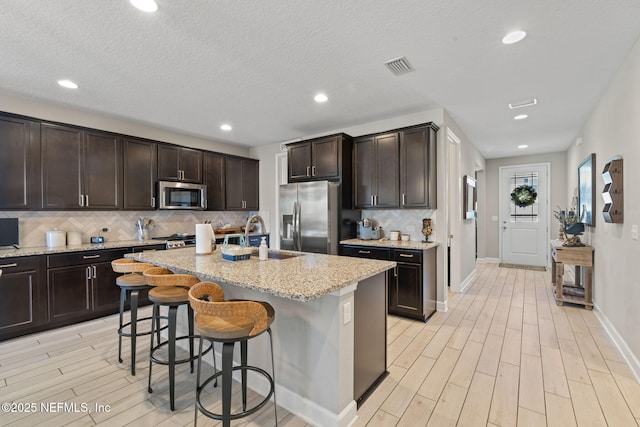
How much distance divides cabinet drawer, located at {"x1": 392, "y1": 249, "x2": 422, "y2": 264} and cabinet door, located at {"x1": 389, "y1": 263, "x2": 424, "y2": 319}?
0.06 meters

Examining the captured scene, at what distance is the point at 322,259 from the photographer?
99.8 inches

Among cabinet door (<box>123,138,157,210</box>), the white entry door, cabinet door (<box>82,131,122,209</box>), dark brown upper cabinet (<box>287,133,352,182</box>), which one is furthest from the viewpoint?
the white entry door

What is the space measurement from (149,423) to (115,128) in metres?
3.98

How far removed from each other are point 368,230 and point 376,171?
2.88ft

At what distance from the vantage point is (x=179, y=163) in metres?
4.76

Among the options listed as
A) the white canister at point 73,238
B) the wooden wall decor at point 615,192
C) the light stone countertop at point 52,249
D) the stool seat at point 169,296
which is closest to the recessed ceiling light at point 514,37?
the wooden wall decor at point 615,192

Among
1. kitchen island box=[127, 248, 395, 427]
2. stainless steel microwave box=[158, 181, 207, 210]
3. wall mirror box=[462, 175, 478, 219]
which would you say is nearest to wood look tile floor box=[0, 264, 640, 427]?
kitchen island box=[127, 248, 395, 427]

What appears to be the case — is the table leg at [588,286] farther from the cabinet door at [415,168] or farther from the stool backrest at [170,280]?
the stool backrest at [170,280]

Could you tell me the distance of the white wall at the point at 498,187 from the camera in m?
6.57

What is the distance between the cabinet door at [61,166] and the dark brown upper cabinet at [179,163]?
1.02 m

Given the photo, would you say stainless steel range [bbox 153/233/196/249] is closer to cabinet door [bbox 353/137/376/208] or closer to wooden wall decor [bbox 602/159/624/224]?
cabinet door [bbox 353/137/376/208]

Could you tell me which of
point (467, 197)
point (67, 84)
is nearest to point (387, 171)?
point (467, 197)

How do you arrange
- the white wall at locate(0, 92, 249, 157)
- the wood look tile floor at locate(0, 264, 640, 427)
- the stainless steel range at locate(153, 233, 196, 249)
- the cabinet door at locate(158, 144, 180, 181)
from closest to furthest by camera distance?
the wood look tile floor at locate(0, 264, 640, 427)
the white wall at locate(0, 92, 249, 157)
the stainless steel range at locate(153, 233, 196, 249)
the cabinet door at locate(158, 144, 180, 181)

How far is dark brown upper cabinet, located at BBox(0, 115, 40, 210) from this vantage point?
10.5ft
